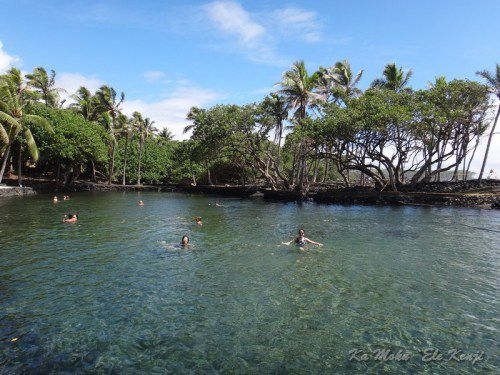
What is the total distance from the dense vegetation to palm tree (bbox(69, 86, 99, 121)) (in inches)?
A: 8.3

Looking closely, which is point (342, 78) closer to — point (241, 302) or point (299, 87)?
point (299, 87)

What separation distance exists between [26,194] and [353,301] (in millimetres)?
52169

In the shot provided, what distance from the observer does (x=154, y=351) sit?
7555mm

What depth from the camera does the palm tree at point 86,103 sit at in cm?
6919

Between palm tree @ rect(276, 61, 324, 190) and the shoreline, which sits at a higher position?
palm tree @ rect(276, 61, 324, 190)

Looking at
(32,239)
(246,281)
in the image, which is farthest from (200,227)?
(246,281)

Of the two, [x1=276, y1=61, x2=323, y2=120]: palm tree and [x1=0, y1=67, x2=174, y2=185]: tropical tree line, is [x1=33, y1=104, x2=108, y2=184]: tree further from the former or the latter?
[x1=276, y1=61, x2=323, y2=120]: palm tree

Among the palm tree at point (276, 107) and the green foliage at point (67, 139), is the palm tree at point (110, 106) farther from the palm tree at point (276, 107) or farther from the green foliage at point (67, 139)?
the palm tree at point (276, 107)

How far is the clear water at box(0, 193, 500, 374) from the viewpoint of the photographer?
7.31 m

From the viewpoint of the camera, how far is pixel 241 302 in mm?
10414

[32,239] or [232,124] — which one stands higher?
[232,124]

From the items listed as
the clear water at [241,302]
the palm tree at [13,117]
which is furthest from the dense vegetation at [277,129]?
the clear water at [241,302]

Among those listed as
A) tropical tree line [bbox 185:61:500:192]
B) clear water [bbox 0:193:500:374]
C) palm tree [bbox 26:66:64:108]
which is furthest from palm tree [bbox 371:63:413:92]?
palm tree [bbox 26:66:64:108]

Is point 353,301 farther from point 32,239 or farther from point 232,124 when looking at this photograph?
point 232,124
